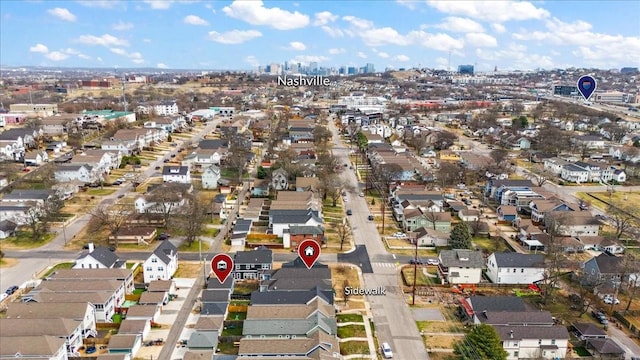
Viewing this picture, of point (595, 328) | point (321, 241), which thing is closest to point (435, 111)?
point (321, 241)

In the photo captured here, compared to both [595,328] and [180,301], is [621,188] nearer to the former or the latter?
[595,328]

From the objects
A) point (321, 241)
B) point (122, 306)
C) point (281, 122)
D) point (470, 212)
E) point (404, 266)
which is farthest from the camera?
point (281, 122)

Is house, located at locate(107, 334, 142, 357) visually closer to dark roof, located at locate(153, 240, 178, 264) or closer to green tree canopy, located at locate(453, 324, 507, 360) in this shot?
dark roof, located at locate(153, 240, 178, 264)

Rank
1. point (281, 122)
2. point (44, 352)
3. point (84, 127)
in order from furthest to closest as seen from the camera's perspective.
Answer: point (281, 122)
point (84, 127)
point (44, 352)

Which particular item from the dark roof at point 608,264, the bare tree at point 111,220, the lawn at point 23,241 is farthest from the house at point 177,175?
the dark roof at point 608,264

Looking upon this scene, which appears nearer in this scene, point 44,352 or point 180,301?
point 44,352

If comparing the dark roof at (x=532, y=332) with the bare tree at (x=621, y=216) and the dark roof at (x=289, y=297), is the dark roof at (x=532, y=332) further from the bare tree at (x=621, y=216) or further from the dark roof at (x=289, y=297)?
the bare tree at (x=621, y=216)
